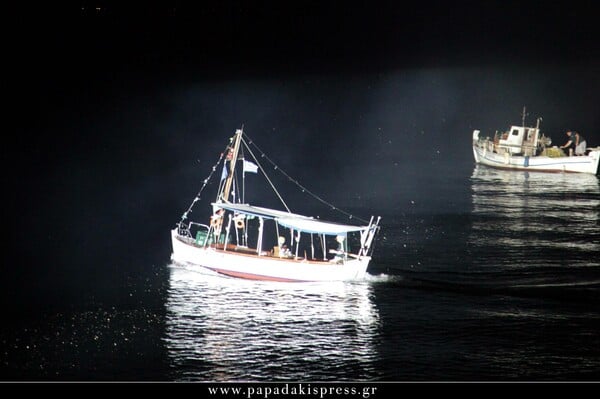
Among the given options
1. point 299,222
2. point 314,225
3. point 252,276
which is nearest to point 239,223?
point 252,276

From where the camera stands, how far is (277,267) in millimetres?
83188

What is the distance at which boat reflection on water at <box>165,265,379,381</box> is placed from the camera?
65562 mm

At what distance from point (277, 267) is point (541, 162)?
99936 millimetres

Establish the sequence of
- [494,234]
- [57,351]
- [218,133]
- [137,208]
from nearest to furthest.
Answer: [57,351]
[494,234]
[137,208]
[218,133]

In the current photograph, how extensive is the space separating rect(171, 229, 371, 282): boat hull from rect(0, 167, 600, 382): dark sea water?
0.76m

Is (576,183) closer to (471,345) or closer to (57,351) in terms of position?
(471,345)

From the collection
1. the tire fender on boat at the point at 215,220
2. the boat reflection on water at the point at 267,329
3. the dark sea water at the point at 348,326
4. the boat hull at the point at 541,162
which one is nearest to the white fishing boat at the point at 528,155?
the boat hull at the point at 541,162

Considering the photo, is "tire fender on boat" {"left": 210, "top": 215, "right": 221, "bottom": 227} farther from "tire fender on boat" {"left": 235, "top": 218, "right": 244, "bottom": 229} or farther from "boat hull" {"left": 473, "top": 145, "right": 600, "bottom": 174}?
"boat hull" {"left": 473, "top": 145, "right": 600, "bottom": 174}

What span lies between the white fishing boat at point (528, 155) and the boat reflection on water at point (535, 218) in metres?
2.10

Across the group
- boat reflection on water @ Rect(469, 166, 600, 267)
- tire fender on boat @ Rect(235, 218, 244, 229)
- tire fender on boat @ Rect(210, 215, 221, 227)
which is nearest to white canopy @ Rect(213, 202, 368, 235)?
tire fender on boat @ Rect(235, 218, 244, 229)

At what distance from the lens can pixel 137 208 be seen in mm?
117750

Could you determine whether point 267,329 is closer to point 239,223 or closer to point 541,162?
point 239,223

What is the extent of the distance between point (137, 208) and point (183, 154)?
47.1m
